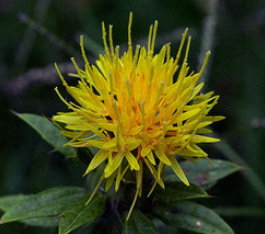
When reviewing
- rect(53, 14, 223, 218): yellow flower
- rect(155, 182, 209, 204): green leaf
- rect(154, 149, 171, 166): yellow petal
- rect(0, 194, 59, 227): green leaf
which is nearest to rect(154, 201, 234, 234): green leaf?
rect(155, 182, 209, 204): green leaf

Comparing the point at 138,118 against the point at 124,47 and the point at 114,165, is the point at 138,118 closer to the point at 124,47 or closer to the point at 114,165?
the point at 114,165

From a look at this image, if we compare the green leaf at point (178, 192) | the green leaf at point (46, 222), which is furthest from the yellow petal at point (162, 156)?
the green leaf at point (46, 222)

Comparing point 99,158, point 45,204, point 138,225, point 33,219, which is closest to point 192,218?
point 138,225

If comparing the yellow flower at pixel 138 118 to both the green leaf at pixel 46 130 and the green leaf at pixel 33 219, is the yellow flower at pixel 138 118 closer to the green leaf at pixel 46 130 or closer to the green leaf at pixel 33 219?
the green leaf at pixel 46 130

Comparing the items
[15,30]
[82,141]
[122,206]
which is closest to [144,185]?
[122,206]

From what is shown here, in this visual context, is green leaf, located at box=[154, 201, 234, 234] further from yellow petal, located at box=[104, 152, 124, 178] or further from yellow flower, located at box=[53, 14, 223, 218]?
yellow petal, located at box=[104, 152, 124, 178]
